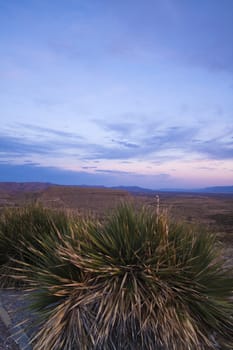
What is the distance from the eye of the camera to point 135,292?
170 inches

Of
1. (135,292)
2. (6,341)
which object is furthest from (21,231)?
(135,292)

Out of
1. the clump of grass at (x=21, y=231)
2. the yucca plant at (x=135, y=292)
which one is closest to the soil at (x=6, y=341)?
the yucca plant at (x=135, y=292)

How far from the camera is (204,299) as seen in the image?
4.61m

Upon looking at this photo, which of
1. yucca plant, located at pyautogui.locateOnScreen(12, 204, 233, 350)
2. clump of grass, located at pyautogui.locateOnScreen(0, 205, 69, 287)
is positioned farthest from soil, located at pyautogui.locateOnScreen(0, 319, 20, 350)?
clump of grass, located at pyautogui.locateOnScreen(0, 205, 69, 287)

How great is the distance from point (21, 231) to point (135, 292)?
4.24 m

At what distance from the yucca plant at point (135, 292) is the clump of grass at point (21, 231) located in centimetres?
230

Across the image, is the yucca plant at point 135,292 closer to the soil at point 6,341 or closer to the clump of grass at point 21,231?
the soil at point 6,341

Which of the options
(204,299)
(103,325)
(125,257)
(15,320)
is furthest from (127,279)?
(15,320)

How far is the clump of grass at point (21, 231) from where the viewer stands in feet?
24.4

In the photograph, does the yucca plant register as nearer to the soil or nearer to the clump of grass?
the soil

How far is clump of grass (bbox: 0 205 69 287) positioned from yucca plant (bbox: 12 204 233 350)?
2.30 meters

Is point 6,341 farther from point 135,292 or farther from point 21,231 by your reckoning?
point 21,231

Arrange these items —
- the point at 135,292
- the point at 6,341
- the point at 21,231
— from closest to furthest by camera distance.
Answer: the point at 135,292
the point at 6,341
the point at 21,231

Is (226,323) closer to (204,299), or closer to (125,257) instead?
(204,299)
